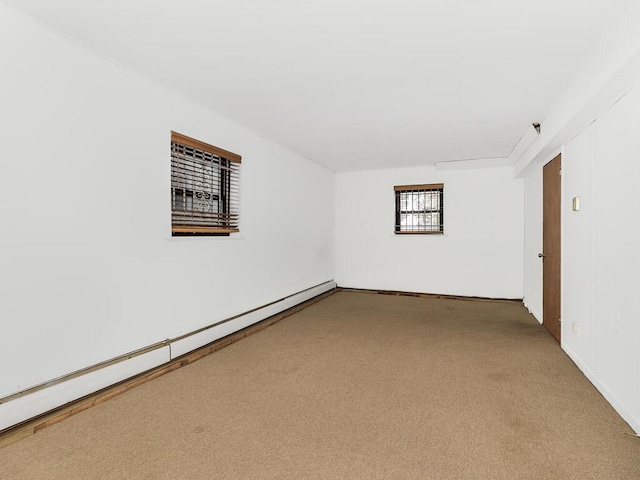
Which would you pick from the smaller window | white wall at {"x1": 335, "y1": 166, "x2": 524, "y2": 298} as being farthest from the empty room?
the smaller window

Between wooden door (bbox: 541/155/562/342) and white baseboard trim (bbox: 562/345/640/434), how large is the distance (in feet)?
2.92

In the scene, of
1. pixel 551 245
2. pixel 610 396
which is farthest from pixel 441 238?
pixel 610 396

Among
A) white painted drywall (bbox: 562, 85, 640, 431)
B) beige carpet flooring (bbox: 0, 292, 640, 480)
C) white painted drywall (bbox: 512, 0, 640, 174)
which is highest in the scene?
white painted drywall (bbox: 512, 0, 640, 174)

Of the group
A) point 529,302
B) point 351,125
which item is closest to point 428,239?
point 529,302

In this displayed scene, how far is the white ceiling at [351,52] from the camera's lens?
2.25 metres

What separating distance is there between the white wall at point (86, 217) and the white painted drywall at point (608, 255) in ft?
12.3

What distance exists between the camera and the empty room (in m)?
2.15

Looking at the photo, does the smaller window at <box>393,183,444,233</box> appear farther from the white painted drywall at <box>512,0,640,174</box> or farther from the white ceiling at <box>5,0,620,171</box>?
the white painted drywall at <box>512,0,640,174</box>

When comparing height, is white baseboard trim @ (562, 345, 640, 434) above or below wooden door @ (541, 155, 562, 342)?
below

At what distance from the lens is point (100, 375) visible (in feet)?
9.07

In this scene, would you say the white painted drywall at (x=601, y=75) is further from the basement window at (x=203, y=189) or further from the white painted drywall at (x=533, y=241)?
the basement window at (x=203, y=189)

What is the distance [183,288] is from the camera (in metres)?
3.66

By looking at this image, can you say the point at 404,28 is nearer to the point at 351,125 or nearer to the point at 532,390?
the point at 351,125

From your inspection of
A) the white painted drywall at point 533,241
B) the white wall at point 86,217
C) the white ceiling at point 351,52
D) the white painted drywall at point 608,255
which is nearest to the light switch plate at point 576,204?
the white painted drywall at point 608,255
